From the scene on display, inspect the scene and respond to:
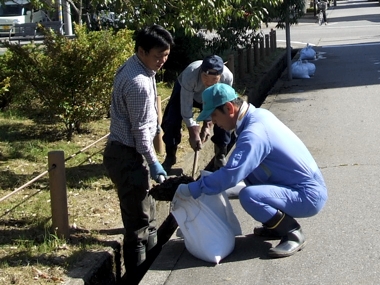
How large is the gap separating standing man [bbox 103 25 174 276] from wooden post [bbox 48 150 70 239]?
0.41m

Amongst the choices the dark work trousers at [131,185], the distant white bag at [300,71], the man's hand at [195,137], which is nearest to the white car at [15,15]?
the distant white bag at [300,71]

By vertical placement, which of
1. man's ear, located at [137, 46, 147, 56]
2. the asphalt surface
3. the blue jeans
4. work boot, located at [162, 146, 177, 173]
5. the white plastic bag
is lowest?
the asphalt surface

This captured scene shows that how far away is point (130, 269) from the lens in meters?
5.68

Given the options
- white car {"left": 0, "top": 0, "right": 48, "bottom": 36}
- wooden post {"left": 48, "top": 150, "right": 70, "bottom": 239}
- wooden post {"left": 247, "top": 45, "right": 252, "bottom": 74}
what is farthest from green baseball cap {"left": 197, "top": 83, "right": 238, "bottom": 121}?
white car {"left": 0, "top": 0, "right": 48, "bottom": 36}

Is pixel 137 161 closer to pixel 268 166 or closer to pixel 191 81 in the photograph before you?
pixel 268 166

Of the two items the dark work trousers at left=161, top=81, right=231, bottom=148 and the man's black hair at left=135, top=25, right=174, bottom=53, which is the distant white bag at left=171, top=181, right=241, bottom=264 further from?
the dark work trousers at left=161, top=81, right=231, bottom=148

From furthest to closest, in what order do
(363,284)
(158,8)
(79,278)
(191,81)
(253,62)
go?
(253,62), (158,8), (191,81), (79,278), (363,284)

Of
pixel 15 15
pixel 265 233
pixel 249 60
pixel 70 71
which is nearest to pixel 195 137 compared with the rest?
pixel 265 233

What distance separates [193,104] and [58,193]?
2148 mm

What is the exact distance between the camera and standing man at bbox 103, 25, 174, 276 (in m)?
5.08

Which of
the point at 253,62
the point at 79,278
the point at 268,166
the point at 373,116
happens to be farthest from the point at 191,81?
the point at 253,62

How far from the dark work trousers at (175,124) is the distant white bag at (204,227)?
222 cm

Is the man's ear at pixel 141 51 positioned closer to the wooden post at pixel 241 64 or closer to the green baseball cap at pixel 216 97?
the green baseball cap at pixel 216 97

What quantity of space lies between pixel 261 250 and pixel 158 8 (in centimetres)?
356
